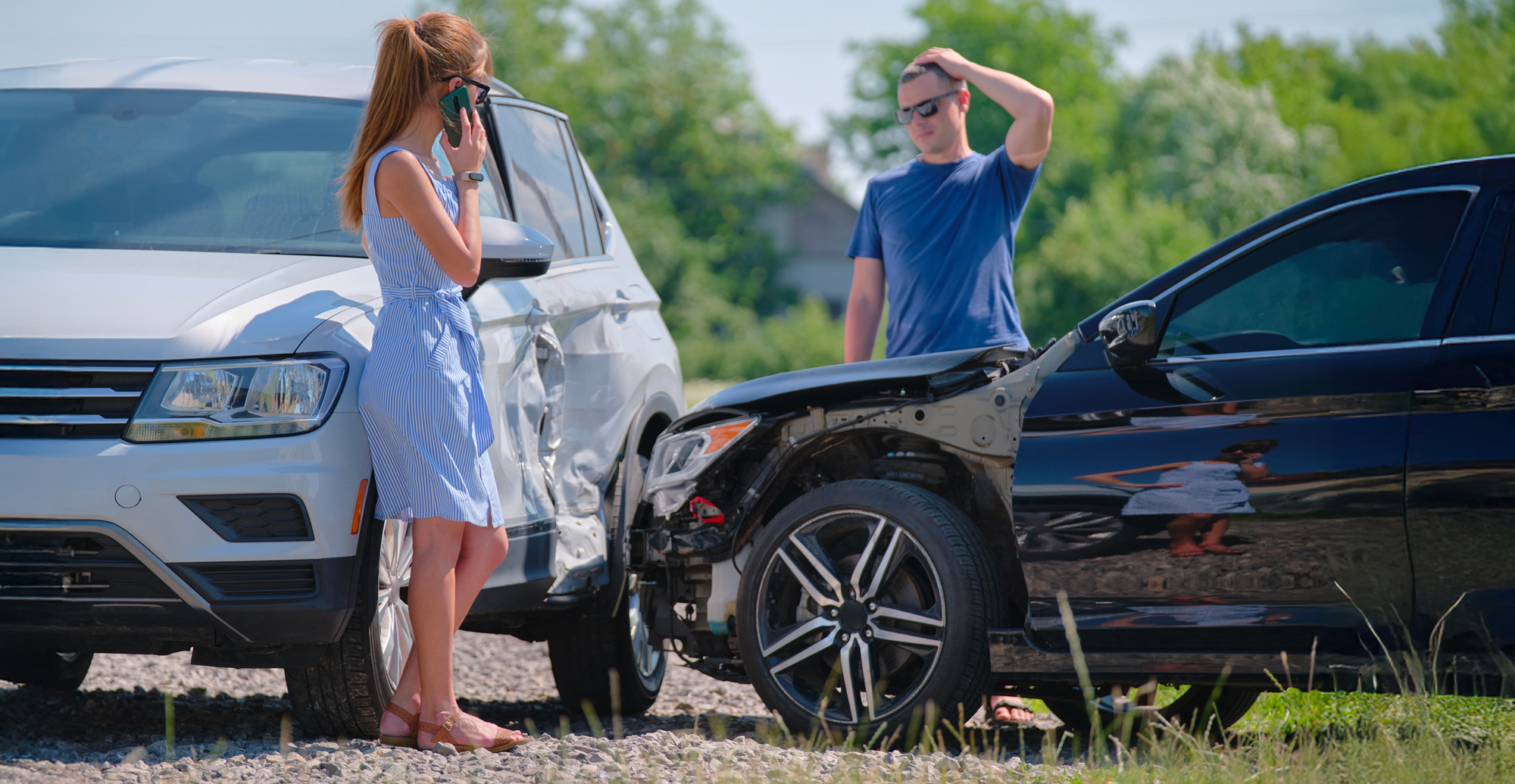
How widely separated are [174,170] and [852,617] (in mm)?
2553

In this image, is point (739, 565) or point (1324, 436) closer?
point (1324, 436)

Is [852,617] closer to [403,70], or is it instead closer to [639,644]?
[639,644]

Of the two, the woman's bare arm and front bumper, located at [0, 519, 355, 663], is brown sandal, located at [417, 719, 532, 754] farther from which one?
the woman's bare arm

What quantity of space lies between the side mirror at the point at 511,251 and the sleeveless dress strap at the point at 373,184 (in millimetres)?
296

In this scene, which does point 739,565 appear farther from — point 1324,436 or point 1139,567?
point 1324,436

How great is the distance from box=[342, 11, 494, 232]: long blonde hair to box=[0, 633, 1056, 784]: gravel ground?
59.0 inches

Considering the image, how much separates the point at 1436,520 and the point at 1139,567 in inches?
29.5

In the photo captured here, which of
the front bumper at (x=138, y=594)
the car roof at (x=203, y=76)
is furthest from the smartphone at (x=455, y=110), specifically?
the front bumper at (x=138, y=594)

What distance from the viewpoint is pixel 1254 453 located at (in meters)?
3.63

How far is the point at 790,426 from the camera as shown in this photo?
4395mm

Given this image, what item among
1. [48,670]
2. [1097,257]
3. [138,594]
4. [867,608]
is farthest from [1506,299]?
Answer: [1097,257]

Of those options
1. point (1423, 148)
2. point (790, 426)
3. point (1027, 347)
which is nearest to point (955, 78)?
point (1027, 347)

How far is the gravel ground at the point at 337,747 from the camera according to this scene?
3.42 metres

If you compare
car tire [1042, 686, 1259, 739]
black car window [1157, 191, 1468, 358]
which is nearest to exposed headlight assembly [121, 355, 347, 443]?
black car window [1157, 191, 1468, 358]
